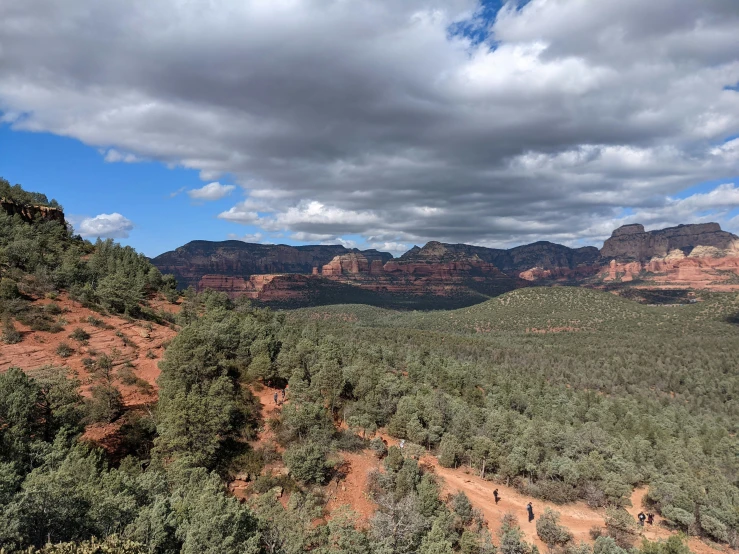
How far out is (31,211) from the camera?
69.0 m

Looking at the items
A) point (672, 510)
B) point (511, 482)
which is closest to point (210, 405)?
point (511, 482)

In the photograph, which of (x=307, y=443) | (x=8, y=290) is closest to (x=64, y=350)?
(x=8, y=290)

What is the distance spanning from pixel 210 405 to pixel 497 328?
114m

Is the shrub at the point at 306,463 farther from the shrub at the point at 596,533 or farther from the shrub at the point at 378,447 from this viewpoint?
the shrub at the point at 596,533

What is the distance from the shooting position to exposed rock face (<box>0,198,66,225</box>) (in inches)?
2483

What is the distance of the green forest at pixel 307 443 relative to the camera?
16547mm

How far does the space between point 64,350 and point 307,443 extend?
24.8m

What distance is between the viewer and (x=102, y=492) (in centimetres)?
1667

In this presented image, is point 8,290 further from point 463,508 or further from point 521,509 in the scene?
point 521,509

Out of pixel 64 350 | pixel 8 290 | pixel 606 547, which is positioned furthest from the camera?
pixel 8 290

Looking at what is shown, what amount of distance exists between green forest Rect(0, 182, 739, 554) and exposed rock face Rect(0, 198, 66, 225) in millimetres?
3956

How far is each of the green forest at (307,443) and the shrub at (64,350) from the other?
3.86 m

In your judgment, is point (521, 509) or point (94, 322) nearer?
point (521, 509)

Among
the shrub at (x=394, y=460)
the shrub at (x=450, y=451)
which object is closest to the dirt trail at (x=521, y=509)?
the shrub at (x=450, y=451)
